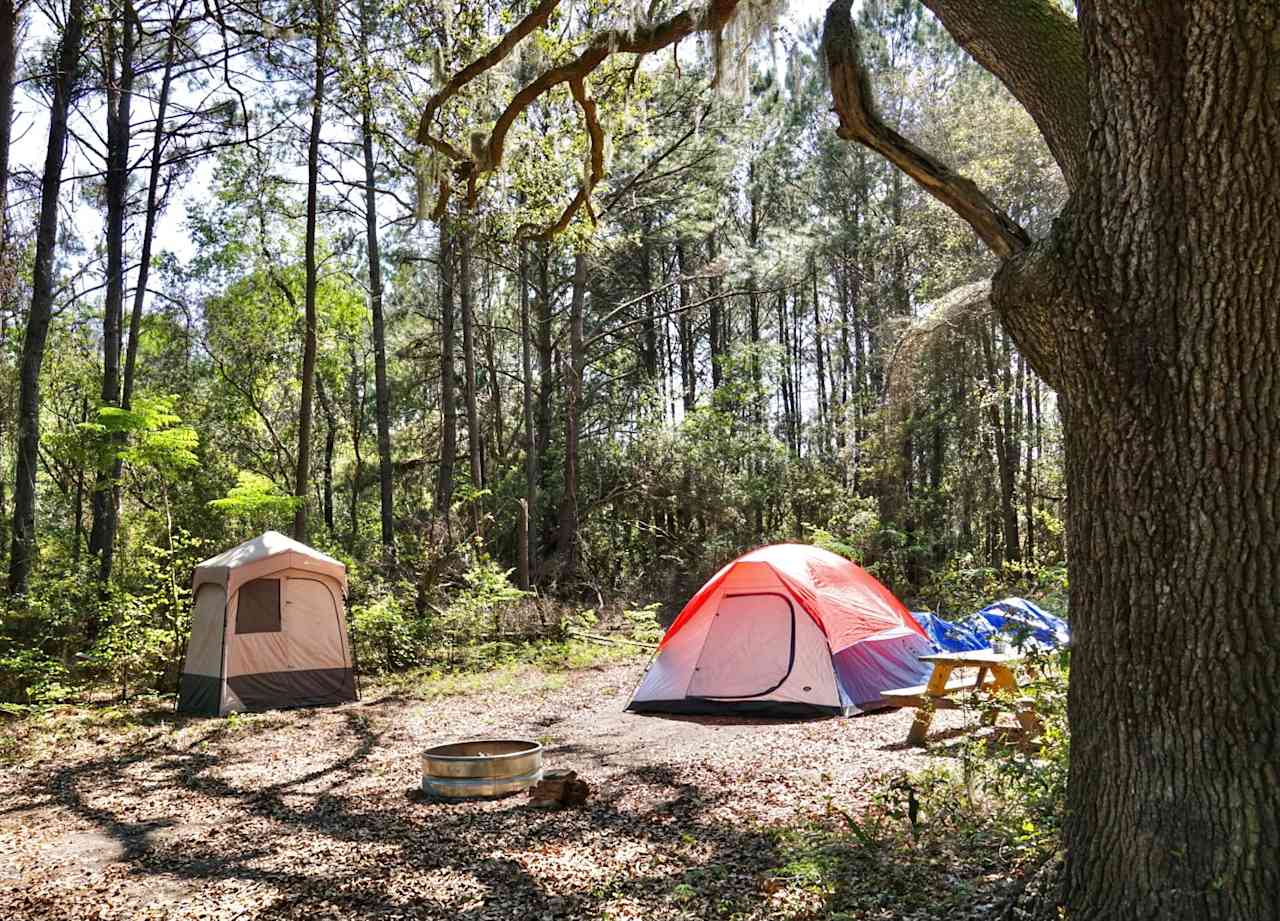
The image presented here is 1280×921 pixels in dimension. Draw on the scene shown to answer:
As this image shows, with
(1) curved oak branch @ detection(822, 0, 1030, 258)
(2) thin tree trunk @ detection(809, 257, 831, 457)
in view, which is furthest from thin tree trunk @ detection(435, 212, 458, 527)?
(1) curved oak branch @ detection(822, 0, 1030, 258)

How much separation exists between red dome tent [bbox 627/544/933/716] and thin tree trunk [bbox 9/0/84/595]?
7.56m

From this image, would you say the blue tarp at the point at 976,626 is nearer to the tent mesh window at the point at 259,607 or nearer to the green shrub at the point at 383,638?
the green shrub at the point at 383,638

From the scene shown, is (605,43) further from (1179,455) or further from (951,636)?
(951,636)

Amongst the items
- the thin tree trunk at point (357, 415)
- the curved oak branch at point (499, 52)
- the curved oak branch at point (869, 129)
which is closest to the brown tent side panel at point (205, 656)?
the curved oak branch at point (499, 52)

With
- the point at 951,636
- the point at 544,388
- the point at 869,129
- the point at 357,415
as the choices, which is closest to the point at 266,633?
the point at 951,636

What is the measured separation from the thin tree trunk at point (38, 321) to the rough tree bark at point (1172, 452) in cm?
1094

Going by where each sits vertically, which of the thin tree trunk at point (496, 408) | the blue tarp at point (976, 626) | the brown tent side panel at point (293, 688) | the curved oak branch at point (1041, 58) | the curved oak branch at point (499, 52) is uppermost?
the thin tree trunk at point (496, 408)

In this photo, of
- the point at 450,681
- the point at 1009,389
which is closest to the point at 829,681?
the point at 450,681

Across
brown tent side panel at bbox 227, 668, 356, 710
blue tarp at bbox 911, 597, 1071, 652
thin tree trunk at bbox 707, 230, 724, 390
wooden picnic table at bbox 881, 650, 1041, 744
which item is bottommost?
brown tent side panel at bbox 227, 668, 356, 710

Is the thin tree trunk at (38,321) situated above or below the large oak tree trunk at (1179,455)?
above

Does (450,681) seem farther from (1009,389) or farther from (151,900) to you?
(1009,389)

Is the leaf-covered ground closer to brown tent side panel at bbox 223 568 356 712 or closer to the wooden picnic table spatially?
the wooden picnic table

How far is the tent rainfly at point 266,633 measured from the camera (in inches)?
382

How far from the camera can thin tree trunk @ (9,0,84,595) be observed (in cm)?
1127
